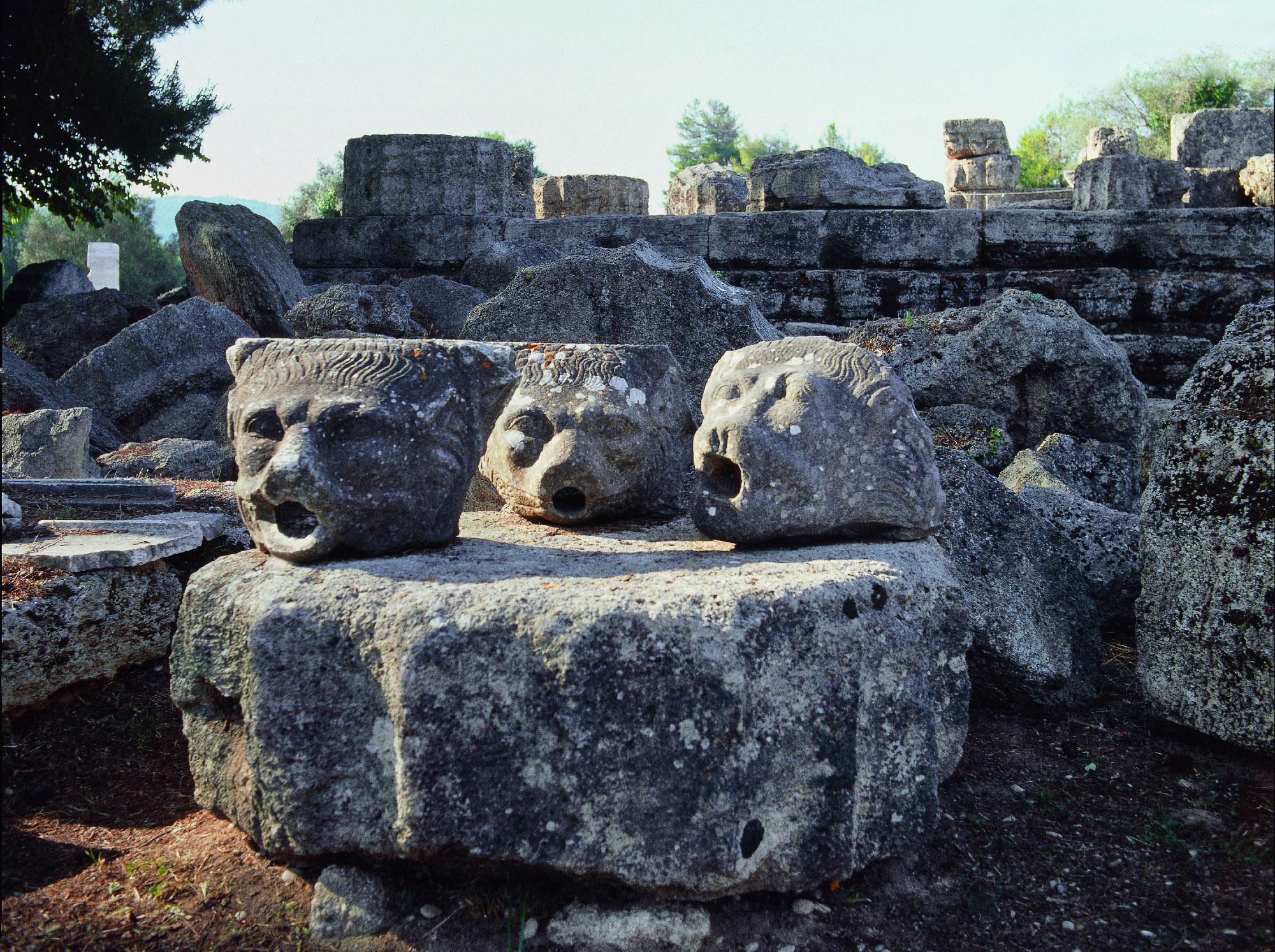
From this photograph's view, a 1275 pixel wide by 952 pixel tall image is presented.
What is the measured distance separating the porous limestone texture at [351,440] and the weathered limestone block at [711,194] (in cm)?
980

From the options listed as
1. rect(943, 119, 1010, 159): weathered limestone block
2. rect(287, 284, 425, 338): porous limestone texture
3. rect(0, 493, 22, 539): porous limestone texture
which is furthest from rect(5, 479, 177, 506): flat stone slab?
rect(943, 119, 1010, 159): weathered limestone block

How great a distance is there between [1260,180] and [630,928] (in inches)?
520

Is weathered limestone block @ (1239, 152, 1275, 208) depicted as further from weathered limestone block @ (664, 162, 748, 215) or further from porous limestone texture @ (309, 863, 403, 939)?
porous limestone texture @ (309, 863, 403, 939)

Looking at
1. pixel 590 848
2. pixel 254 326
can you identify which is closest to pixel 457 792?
pixel 590 848

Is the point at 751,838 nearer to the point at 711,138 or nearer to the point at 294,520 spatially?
the point at 294,520

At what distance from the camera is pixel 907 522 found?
2.85 meters

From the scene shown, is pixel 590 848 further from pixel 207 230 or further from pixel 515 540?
pixel 207 230

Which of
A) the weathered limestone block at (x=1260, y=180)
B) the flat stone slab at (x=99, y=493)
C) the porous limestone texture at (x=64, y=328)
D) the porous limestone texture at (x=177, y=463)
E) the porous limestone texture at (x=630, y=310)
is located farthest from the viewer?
the weathered limestone block at (x=1260, y=180)

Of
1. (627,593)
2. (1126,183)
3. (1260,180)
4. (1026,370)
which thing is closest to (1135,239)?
(1126,183)

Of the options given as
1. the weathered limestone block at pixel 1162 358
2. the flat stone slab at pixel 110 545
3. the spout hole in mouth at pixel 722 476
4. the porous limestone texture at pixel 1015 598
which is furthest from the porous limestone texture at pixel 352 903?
the weathered limestone block at pixel 1162 358

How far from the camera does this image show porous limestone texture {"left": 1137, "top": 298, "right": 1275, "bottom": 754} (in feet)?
9.20

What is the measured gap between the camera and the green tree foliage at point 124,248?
28.9m

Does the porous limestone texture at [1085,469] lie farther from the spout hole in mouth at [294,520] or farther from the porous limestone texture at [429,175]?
the porous limestone texture at [429,175]

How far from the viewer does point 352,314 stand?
24.8ft
